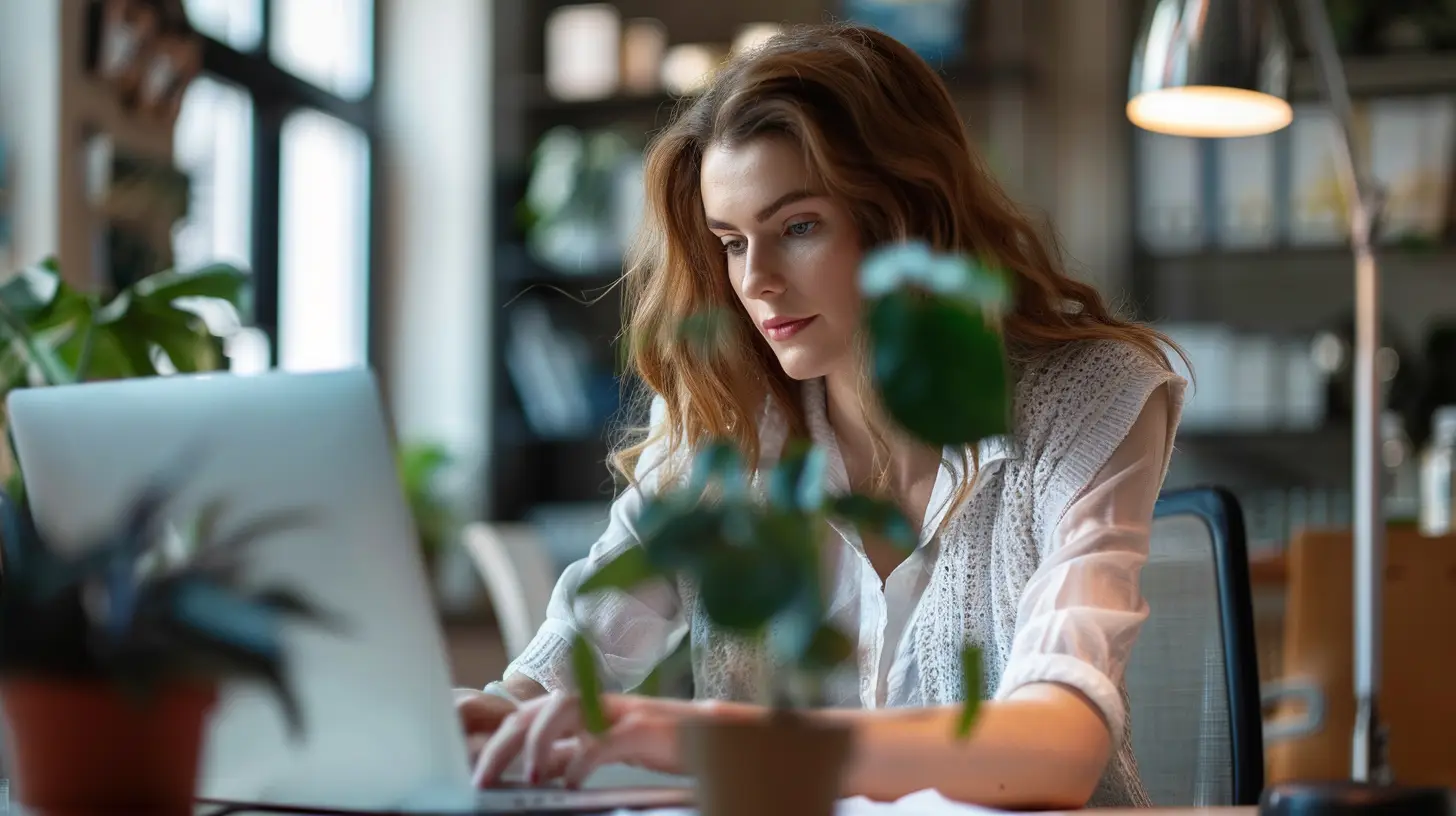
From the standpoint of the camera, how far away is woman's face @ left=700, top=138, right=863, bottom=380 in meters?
1.40

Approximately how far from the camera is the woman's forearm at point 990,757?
35.4 inches

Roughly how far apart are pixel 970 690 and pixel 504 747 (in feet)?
1.12

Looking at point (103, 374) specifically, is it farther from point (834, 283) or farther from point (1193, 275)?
point (1193, 275)

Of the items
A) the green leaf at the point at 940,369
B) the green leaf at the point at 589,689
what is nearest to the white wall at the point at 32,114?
the green leaf at the point at 589,689

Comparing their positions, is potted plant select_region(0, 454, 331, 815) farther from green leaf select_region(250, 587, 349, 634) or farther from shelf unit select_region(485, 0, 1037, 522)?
shelf unit select_region(485, 0, 1037, 522)

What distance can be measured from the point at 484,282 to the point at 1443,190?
2.45 meters

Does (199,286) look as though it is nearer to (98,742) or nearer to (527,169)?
(98,742)

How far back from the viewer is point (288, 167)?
4.07 meters

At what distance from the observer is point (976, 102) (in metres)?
4.27

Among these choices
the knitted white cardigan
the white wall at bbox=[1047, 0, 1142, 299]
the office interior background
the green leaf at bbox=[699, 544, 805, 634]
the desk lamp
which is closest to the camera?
the green leaf at bbox=[699, 544, 805, 634]

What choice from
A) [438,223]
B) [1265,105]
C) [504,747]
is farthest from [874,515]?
[438,223]

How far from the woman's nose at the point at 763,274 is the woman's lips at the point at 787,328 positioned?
0.11 feet

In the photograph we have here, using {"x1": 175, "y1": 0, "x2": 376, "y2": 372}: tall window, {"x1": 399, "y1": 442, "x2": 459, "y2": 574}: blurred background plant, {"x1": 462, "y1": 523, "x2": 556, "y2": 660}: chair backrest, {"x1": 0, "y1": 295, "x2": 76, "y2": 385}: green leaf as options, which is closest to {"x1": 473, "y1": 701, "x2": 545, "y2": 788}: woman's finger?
{"x1": 0, "y1": 295, "x2": 76, "y2": 385}: green leaf

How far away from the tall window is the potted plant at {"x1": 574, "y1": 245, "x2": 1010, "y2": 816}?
2887 mm
